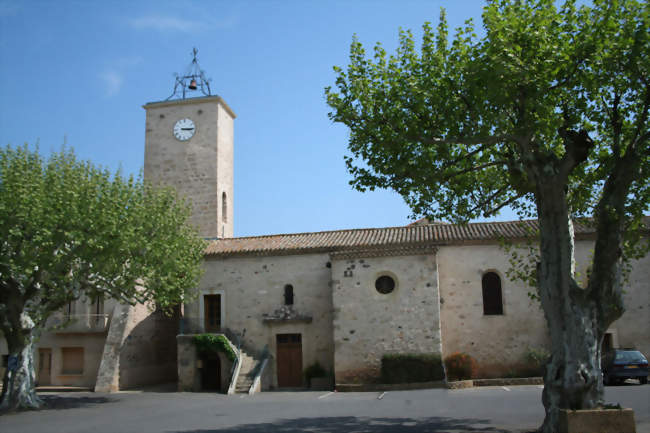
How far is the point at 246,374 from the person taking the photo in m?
23.3

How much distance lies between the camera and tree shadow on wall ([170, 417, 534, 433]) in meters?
11.4

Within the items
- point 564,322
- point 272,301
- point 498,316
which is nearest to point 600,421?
point 564,322

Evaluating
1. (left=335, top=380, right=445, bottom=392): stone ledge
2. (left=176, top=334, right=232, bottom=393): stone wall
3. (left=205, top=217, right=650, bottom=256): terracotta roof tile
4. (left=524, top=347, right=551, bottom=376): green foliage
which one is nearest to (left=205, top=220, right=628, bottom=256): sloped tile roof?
(left=205, top=217, right=650, bottom=256): terracotta roof tile

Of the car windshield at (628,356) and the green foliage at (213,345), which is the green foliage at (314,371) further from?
the car windshield at (628,356)

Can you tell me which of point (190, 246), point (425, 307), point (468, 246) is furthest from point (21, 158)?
point (468, 246)

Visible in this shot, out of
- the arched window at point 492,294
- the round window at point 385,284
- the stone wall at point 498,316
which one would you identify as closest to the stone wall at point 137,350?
the round window at point 385,284

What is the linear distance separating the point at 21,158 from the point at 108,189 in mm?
2902

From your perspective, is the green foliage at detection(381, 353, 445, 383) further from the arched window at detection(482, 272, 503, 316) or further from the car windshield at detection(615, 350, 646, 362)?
the car windshield at detection(615, 350, 646, 362)

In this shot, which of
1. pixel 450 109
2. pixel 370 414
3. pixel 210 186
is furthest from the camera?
pixel 210 186

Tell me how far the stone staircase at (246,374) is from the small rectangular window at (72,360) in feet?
28.5

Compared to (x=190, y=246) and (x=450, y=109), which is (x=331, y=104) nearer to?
(x=450, y=109)

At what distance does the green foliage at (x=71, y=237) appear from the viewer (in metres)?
16.5

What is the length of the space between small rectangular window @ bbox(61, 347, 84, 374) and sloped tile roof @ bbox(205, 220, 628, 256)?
27.1 feet

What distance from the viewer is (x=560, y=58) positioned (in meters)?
9.52
